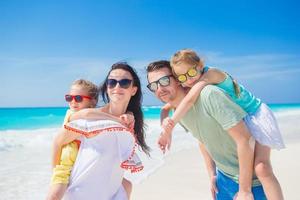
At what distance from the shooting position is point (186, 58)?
2684 millimetres

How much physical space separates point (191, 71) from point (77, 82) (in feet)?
4.20

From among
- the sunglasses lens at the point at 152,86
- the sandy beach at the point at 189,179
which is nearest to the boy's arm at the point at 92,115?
the sunglasses lens at the point at 152,86

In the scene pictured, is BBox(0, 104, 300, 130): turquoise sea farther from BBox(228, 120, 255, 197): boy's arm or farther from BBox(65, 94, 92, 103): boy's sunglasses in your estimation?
BBox(228, 120, 255, 197): boy's arm

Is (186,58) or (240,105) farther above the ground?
(186,58)

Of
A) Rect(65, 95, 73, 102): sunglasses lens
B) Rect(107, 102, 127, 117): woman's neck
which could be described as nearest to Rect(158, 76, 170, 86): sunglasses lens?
Rect(107, 102, 127, 117): woman's neck

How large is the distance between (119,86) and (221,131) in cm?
92

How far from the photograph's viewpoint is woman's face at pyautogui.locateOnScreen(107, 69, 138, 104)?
2824 mm

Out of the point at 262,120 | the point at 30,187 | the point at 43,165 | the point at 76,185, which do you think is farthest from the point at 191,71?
the point at 43,165

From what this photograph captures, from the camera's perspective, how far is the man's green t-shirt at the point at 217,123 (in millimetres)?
2281

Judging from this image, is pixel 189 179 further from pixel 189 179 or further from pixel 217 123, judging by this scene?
pixel 217 123

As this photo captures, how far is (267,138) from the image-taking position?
249cm

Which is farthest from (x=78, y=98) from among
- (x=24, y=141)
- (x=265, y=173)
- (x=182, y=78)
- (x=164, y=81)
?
(x=24, y=141)

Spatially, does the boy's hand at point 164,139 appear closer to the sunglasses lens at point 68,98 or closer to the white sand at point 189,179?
the sunglasses lens at point 68,98

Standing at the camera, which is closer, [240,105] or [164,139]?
[164,139]
